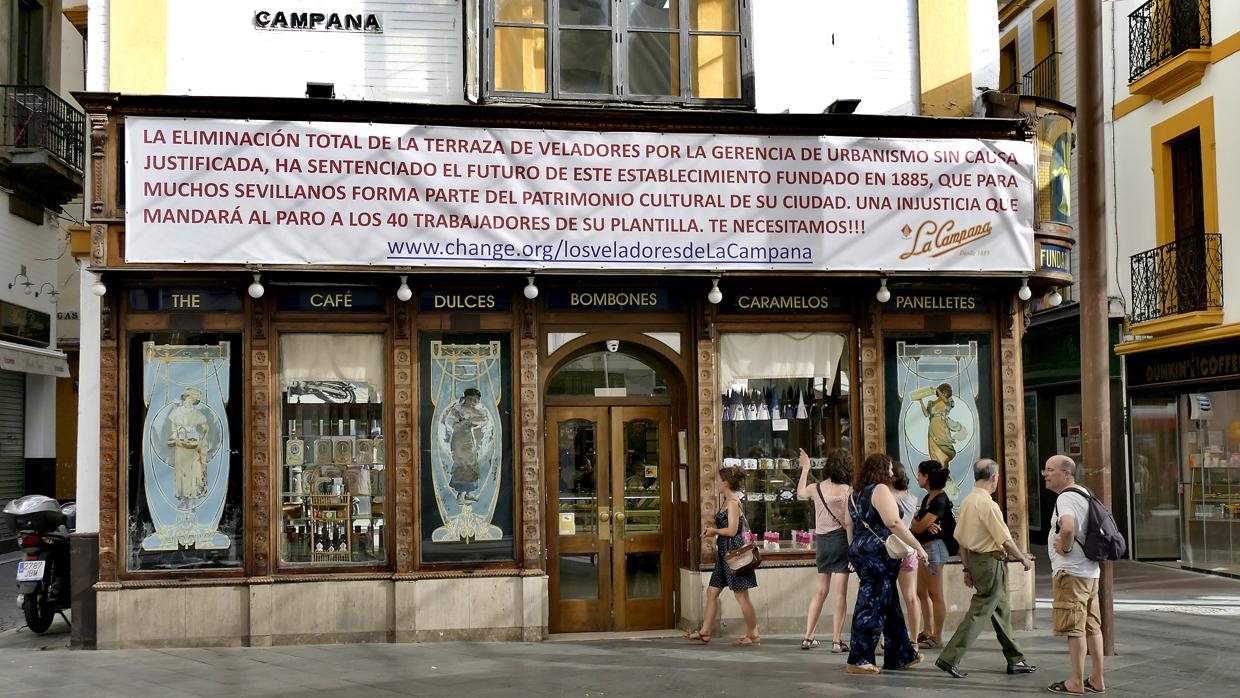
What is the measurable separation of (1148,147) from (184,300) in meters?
15.2

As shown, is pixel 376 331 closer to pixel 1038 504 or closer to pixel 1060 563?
pixel 1060 563

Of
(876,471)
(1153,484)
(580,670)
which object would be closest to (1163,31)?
(1153,484)

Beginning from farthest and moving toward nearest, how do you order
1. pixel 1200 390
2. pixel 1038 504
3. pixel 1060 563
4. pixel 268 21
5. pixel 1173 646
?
pixel 1038 504, pixel 1200 390, pixel 268 21, pixel 1173 646, pixel 1060 563

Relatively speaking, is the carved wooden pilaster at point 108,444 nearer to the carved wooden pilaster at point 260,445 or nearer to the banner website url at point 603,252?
the carved wooden pilaster at point 260,445

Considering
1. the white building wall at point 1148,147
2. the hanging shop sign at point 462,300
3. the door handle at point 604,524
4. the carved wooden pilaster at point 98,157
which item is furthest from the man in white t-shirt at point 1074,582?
the white building wall at point 1148,147

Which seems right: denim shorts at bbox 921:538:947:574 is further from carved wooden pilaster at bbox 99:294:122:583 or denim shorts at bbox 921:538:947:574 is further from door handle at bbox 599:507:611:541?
carved wooden pilaster at bbox 99:294:122:583

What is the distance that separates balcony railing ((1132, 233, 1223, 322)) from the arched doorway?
9.73m

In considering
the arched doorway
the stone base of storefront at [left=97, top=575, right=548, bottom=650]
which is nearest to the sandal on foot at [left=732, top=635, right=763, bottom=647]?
the arched doorway

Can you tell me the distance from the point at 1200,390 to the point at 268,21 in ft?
46.1

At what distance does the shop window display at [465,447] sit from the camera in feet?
38.9

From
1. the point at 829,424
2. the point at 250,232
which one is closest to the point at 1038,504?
the point at 829,424

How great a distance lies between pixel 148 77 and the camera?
11.8 meters

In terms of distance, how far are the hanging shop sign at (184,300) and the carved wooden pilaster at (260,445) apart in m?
0.26

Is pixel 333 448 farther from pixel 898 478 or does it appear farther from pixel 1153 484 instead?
pixel 1153 484
